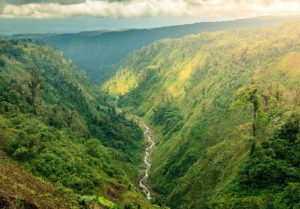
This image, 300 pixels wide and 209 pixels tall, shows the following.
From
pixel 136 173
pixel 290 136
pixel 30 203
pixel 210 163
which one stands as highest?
pixel 30 203

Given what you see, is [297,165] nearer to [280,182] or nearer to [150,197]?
[280,182]

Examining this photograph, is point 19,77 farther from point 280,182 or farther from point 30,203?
point 30,203

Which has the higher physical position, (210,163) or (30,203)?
(30,203)

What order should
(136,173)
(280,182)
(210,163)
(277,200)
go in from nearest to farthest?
(277,200) < (280,182) < (210,163) < (136,173)

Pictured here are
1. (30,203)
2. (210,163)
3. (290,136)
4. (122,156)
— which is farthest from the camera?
(122,156)

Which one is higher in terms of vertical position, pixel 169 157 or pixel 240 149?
pixel 240 149

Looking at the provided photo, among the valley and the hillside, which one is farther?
the hillside

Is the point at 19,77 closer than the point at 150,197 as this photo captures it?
No

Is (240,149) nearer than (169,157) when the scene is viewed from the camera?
Yes

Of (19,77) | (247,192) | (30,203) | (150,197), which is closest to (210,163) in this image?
(150,197)

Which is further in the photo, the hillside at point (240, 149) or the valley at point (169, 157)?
the hillside at point (240, 149)
